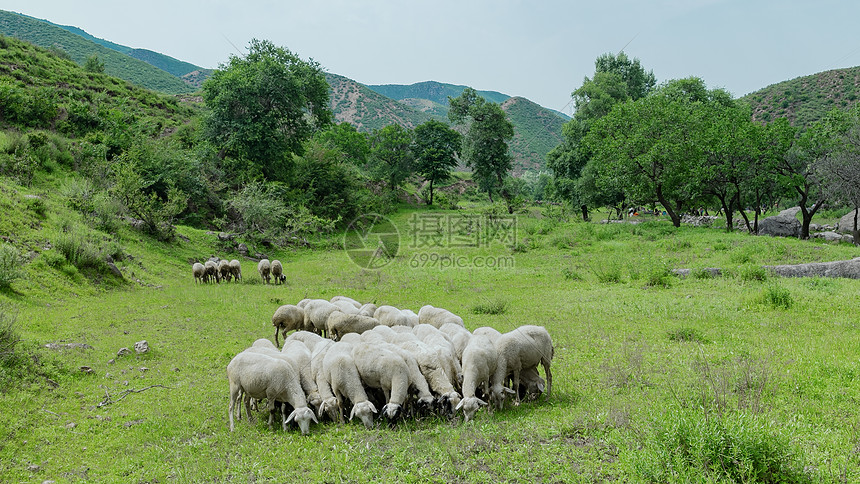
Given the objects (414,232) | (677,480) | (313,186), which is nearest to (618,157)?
(414,232)

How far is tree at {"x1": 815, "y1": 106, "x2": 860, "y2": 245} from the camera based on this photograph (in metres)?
24.8

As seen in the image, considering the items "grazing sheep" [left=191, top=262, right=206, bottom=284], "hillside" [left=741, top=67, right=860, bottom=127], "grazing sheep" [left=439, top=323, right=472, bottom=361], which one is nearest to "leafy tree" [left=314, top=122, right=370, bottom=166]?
"grazing sheep" [left=191, top=262, right=206, bottom=284]

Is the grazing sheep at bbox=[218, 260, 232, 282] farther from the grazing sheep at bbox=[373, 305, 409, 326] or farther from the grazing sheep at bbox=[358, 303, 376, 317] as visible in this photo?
the grazing sheep at bbox=[373, 305, 409, 326]

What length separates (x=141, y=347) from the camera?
380 inches

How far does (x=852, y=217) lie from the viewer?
105 feet

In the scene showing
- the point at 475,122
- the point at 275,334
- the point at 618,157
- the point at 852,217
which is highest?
the point at 475,122

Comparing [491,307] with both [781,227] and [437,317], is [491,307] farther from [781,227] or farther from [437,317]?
[781,227]

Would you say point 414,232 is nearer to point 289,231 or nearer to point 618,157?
point 289,231

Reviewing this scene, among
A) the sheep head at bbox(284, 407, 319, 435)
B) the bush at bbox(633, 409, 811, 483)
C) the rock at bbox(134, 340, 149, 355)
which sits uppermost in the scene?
the bush at bbox(633, 409, 811, 483)

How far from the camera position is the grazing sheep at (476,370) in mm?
6676

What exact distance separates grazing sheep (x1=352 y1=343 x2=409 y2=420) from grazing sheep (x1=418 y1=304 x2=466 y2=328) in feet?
9.97

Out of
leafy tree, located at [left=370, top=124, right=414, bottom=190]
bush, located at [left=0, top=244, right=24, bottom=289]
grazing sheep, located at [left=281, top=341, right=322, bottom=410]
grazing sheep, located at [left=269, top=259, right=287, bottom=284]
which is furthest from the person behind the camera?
leafy tree, located at [left=370, top=124, right=414, bottom=190]

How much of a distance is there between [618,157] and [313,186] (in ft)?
78.4

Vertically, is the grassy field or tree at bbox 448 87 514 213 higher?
tree at bbox 448 87 514 213
